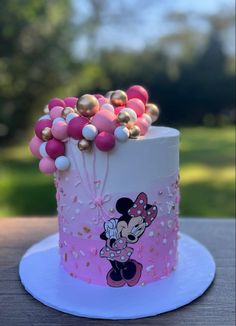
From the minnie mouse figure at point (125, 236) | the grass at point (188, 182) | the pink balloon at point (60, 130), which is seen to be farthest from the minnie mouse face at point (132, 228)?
the grass at point (188, 182)

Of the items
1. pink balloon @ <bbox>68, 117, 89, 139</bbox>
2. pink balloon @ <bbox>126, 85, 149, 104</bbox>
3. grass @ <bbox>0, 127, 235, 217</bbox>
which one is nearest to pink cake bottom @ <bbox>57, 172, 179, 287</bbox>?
pink balloon @ <bbox>68, 117, 89, 139</bbox>

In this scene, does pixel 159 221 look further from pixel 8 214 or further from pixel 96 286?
pixel 8 214

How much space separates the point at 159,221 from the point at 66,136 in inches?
11.1

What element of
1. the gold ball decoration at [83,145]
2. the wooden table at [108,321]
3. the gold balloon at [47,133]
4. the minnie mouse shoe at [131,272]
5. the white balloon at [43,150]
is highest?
the gold balloon at [47,133]

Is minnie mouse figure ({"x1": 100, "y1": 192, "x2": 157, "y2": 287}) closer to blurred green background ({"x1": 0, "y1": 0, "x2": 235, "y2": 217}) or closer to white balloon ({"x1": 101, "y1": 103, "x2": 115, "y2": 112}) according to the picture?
white balloon ({"x1": 101, "y1": 103, "x2": 115, "y2": 112})

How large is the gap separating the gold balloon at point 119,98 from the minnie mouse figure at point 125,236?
0.69ft

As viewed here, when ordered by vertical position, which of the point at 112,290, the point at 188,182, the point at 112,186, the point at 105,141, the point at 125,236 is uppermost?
the point at 105,141

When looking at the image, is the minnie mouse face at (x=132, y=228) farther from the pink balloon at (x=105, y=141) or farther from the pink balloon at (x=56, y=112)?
the pink balloon at (x=56, y=112)

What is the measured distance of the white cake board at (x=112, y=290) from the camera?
2.80 feet

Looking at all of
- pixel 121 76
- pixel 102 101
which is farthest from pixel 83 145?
pixel 121 76

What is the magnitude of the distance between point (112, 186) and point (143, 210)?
0.09 m

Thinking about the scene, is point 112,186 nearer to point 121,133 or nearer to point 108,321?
point 121,133

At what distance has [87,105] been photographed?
893 millimetres

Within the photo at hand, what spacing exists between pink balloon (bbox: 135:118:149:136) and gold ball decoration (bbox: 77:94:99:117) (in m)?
0.10
